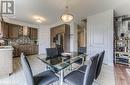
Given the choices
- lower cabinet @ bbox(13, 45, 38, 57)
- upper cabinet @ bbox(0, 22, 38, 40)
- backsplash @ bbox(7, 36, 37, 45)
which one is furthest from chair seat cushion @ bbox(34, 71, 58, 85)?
backsplash @ bbox(7, 36, 37, 45)

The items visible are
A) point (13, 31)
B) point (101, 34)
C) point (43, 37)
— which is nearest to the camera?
point (101, 34)

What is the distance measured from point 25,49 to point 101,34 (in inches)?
203

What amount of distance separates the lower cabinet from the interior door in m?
4.35

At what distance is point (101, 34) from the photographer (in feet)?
17.3

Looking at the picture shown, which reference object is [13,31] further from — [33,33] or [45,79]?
[45,79]

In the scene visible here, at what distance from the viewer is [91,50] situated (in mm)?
5801

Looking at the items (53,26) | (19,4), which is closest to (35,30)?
(53,26)

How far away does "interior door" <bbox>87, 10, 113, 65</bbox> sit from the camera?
493 centimetres

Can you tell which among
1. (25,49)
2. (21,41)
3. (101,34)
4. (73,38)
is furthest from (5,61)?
(73,38)

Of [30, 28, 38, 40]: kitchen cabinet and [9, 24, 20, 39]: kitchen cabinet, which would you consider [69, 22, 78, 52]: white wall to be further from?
[9, 24, 20, 39]: kitchen cabinet

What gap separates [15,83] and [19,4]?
3.27 metres

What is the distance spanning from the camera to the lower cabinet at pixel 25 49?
6.96 metres

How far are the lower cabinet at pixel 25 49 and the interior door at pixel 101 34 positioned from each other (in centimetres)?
435

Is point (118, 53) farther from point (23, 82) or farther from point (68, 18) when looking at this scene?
point (23, 82)
